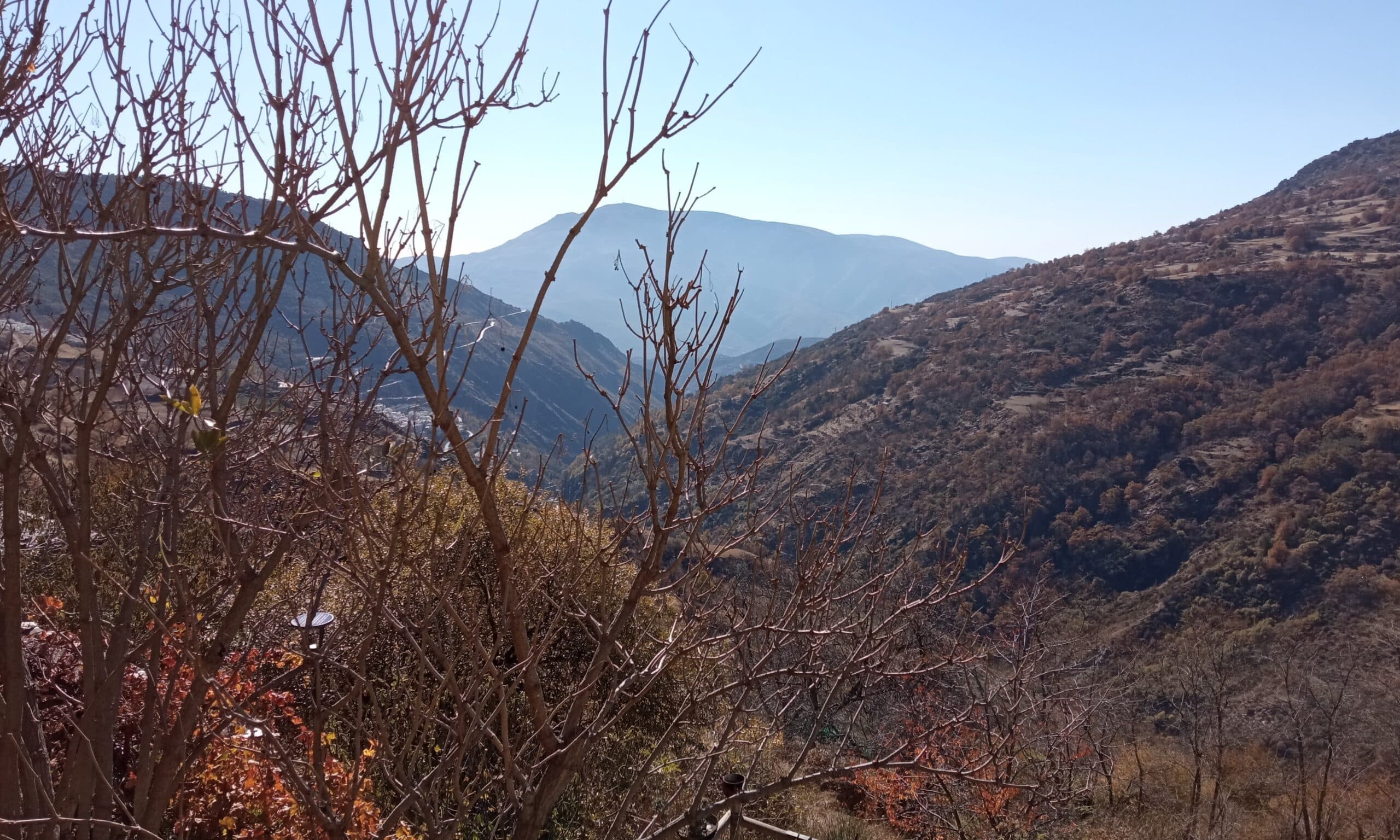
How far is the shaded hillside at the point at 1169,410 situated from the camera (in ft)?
91.5

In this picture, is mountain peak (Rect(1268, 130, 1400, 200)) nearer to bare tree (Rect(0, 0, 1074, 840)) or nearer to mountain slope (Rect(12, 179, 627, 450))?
mountain slope (Rect(12, 179, 627, 450))

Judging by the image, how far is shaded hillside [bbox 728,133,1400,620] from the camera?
91.5 ft

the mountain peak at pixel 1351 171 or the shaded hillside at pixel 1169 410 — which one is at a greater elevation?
the mountain peak at pixel 1351 171

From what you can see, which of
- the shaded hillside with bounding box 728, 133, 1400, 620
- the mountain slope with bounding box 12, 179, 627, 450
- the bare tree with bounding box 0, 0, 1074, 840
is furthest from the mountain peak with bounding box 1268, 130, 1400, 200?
the bare tree with bounding box 0, 0, 1074, 840

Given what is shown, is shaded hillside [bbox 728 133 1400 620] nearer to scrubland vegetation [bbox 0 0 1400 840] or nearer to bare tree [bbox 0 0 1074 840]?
scrubland vegetation [bbox 0 0 1400 840]

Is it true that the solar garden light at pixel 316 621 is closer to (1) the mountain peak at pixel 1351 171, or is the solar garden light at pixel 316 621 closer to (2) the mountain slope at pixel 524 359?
(2) the mountain slope at pixel 524 359

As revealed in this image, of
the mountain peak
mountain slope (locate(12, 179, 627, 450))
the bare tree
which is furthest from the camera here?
the mountain peak

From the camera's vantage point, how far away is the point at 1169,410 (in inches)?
1432

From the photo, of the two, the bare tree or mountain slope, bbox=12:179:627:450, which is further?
mountain slope, bbox=12:179:627:450

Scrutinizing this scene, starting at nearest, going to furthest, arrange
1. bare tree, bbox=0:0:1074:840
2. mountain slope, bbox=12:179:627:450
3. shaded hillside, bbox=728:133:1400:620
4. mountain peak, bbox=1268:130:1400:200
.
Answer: bare tree, bbox=0:0:1074:840
mountain slope, bbox=12:179:627:450
shaded hillside, bbox=728:133:1400:620
mountain peak, bbox=1268:130:1400:200

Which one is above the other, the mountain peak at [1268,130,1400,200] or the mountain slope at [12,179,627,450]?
the mountain peak at [1268,130,1400,200]

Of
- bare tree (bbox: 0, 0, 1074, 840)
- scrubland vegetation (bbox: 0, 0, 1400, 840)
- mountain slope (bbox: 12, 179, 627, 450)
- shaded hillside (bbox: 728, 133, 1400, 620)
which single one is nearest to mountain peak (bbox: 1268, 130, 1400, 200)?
shaded hillside (bbox: 728, 133, 1400, 620)

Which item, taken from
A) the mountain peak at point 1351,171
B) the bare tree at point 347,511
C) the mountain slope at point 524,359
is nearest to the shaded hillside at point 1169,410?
the mountain peak at point 1351,171

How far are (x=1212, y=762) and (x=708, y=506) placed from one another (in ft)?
58.3
